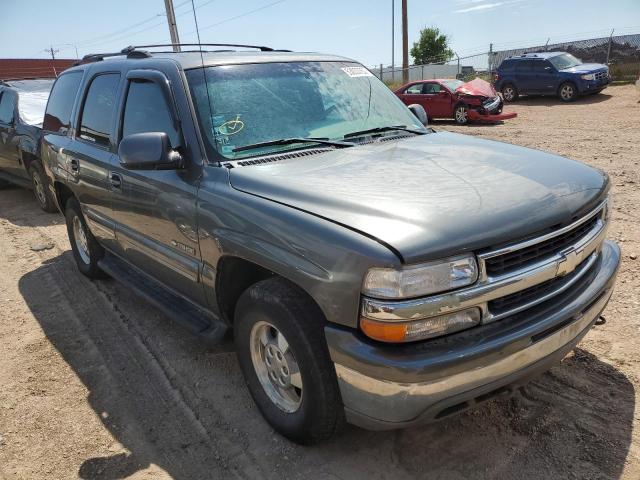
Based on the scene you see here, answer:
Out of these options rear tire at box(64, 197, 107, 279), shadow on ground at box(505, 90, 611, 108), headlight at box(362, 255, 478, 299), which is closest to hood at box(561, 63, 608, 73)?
shadow on ground at box(505, 90, 611, 108)

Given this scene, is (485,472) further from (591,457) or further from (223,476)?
(223,476)

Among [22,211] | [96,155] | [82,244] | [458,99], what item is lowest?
[22,211]

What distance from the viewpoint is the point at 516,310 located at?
7.23ft

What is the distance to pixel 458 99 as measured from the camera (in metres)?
15.9

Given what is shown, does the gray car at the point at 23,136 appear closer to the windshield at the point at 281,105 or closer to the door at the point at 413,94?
the windshield at the point at 281,105

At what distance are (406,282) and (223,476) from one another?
1.39 m

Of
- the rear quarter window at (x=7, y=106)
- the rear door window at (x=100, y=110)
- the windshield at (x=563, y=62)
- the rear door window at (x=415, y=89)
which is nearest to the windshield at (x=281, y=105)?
the rear door window at (x=100, y=110)

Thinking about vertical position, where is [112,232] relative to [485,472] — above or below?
above

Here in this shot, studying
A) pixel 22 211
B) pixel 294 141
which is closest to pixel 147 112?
pixel 294 141

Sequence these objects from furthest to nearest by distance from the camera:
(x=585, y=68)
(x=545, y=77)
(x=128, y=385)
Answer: (x=545, y=77), (x=585, y=68), (x=128, y=385)

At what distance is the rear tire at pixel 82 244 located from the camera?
15.9 ft

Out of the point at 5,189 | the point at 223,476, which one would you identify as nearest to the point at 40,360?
the point at 223,476

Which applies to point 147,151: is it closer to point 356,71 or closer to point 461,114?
point 356,71

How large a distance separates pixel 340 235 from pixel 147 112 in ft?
6.41
